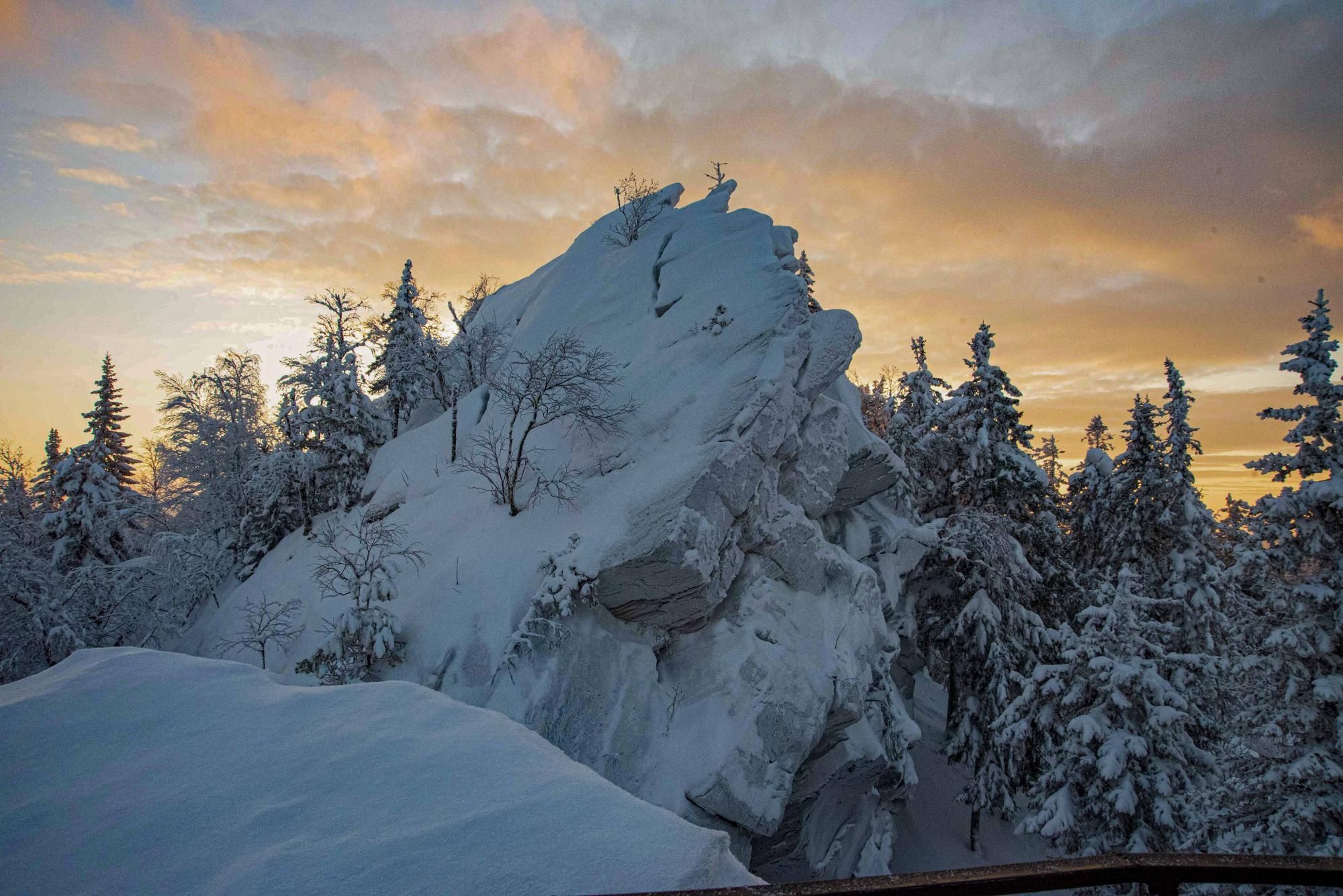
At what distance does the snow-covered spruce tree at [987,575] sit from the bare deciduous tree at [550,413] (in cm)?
1273

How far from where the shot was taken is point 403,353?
27.5 meters

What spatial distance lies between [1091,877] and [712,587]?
1158 centimetres

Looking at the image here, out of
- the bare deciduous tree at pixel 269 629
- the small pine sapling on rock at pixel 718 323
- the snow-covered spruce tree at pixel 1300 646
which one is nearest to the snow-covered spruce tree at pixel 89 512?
the bare deciduous tree at pixel 269 629

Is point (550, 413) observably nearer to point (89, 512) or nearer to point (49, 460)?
point (89, 512)

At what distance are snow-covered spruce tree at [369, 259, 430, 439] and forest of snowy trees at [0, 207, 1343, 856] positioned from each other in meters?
0.12

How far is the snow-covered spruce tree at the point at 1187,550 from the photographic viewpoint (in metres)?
19.8

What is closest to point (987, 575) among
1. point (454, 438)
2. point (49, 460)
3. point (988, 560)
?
point (988, 560)

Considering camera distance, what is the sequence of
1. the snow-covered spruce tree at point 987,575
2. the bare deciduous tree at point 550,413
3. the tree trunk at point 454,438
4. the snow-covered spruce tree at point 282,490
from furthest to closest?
the snow-covered spruce tree at point 282,490 → the tree trunk at point 454,438 → the snow-covered spruce tree at point 987,575 → the bare deciduous tree at point 550,413

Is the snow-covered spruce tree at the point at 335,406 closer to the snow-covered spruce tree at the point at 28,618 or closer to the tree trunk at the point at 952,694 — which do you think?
the snow-covered spruce tree at the point at 28,618

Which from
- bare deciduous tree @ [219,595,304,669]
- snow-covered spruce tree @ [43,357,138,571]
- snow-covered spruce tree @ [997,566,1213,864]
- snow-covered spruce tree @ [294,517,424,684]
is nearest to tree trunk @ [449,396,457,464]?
bare deciduous tree @ [219,595,304,669]

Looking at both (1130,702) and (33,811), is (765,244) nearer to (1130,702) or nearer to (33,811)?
(1130,702)

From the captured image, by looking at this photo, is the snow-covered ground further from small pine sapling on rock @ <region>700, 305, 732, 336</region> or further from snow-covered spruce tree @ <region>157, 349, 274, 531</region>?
snow-covered spruce tree @ <region>157, 349, 274, 531</region>

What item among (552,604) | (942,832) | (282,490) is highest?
(282,490)

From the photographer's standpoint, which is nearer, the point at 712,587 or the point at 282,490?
the point at 712,587
